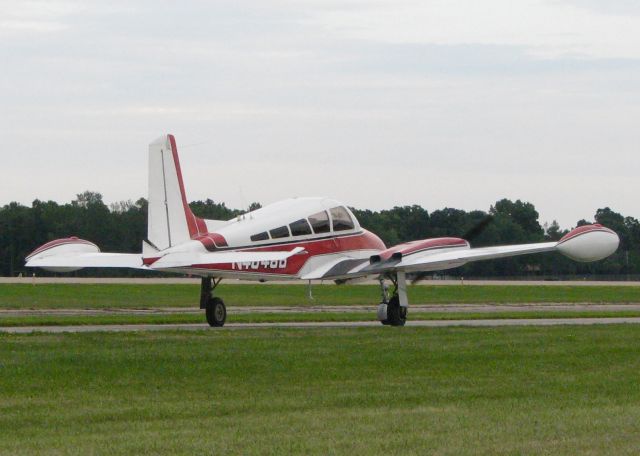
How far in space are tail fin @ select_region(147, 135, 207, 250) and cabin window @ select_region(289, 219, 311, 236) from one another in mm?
2619

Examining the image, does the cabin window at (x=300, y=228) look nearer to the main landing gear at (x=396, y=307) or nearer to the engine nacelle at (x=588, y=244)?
the main landing gear at (x=396, y=307)

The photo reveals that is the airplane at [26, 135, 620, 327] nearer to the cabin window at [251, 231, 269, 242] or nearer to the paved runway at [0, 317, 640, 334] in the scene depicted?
the cabin window at [251, 231, 269, 242]

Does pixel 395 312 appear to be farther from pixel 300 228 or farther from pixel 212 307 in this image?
pixel 212 307

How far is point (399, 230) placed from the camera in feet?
312

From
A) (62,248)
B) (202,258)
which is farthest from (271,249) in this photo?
(62,248)

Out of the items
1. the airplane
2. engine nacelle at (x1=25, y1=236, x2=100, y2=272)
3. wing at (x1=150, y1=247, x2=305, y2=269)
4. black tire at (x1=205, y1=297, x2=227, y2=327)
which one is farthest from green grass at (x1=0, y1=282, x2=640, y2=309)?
wing at (x1=150, y1=247, x2=305, y2=269)

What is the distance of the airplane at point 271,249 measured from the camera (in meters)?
31.6

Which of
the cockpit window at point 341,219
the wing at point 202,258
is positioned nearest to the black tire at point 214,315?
the wing at point 202,258

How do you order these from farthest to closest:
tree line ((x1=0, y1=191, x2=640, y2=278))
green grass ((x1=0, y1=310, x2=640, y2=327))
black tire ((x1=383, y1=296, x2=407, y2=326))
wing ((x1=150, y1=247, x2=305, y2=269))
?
tree line ((x1=0, y1=191, x2=640, y2=278)), green grass ((x1=0, y1=310, x2=640, y2=327)), black tire ((x1=383, y1=296, x2=407, y2=326)), wing ((x1=150, y1=247, x2=305, y2=269))

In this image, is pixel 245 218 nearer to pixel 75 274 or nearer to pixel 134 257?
pixel 134 257

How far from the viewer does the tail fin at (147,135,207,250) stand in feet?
106

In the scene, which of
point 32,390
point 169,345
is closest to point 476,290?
point 169,345

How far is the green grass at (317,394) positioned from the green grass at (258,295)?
28.6 m

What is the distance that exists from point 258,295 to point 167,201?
114 ft
